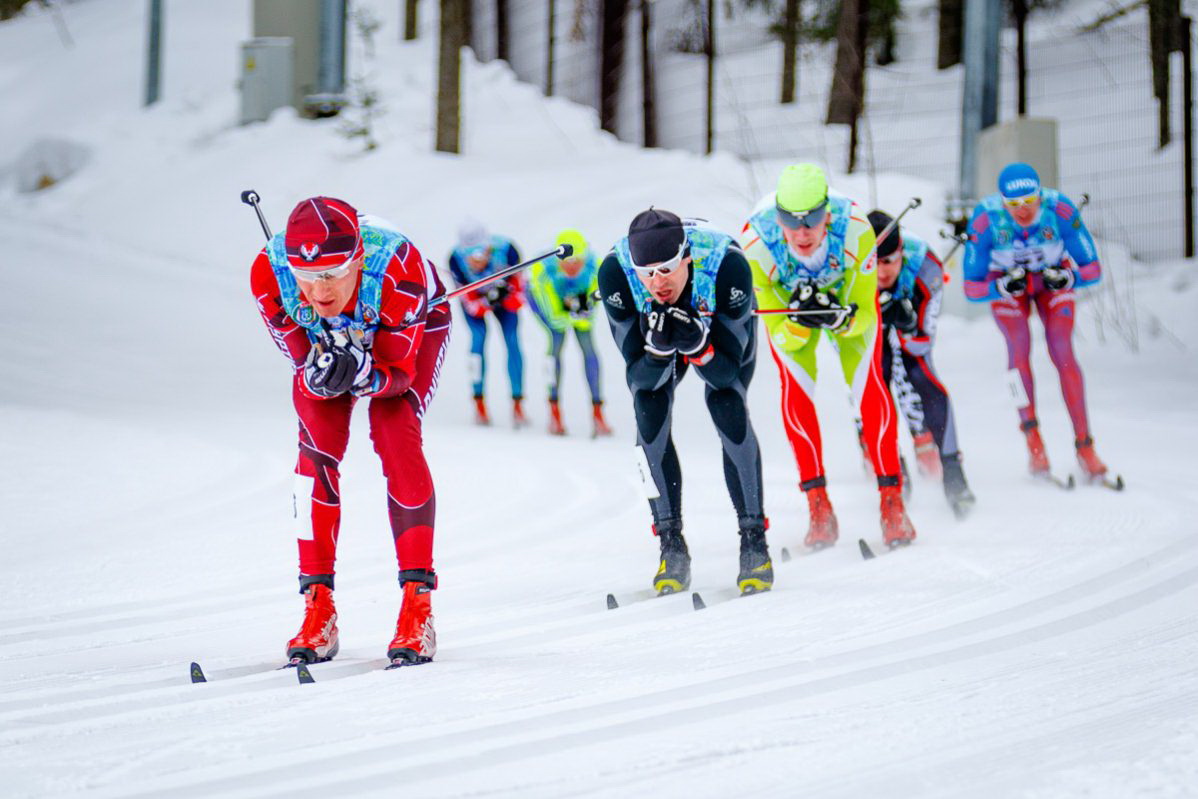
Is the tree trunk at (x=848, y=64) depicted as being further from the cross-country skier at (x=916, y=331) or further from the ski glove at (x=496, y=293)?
the cross-country skier at (x=916, y=331)

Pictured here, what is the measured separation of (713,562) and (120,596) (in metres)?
2.64

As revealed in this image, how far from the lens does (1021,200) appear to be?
8148mm

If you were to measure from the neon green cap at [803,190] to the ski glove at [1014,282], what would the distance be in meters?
2.81

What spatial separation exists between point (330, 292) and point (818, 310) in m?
2.91

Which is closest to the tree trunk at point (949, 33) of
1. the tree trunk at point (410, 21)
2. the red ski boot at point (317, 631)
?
the tree trunk at point (410, 21)

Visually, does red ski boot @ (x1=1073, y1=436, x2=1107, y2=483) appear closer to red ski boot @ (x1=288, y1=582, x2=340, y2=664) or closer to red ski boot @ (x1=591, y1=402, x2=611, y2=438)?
red ski boot @ (x1=591, y1=402, x2=611, y2=438)

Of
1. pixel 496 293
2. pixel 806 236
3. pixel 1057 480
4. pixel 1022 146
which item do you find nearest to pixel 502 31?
pixel 1022 146

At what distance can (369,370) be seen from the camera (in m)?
4.20

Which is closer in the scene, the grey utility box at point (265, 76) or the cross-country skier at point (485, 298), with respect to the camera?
the cross-country skier at point (485, 298)

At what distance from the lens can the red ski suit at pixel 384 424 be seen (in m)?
4.29

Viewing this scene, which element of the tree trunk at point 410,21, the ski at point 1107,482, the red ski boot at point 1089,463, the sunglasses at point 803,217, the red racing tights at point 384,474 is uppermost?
the tree trunk at point 410,21

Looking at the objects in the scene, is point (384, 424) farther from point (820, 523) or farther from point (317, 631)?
point (820, 523)

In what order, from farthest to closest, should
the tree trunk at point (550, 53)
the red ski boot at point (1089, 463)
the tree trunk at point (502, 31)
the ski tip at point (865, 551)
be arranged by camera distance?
the tree trunk at point (502, 31) < the tree trunk at point (550, 53) < the red ski boot at point (1089, 463) < the ski tip at point (865, 551)

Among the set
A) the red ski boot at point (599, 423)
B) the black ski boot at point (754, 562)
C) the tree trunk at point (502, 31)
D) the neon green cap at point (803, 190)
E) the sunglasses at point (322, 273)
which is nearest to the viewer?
the sunglasses at point (322, 273)
